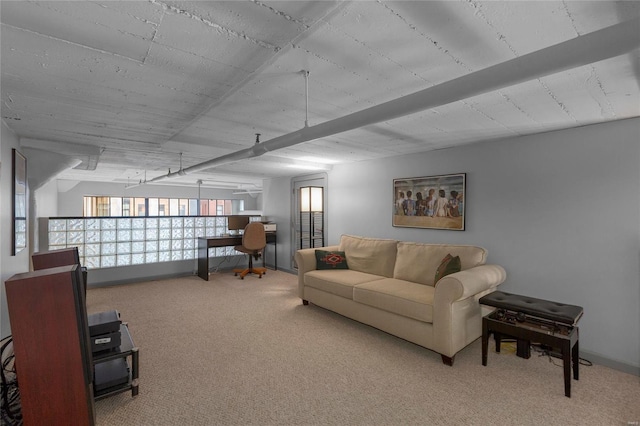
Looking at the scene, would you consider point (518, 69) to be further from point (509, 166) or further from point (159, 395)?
point (159, 395)

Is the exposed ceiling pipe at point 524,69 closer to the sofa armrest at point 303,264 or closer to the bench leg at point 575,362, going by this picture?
the bench leg at point 575,362

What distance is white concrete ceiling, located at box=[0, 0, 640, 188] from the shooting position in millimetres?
1209

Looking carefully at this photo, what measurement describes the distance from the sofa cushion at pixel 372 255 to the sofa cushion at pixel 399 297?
38 centimetres

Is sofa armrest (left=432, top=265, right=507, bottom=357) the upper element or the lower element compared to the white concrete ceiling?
lower

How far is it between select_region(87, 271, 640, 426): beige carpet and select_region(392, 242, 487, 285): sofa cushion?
792 mm

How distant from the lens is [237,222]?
6352 mm

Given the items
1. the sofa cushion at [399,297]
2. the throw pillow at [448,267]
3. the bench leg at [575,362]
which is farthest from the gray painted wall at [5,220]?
the bench leg at [575,362]

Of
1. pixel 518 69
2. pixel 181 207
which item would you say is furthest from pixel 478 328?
pixel 181 207

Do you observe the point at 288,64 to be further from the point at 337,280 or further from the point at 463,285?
the point at 337,280

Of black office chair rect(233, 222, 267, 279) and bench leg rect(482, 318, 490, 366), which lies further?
black office chair rect(233, 222, 267, 279)

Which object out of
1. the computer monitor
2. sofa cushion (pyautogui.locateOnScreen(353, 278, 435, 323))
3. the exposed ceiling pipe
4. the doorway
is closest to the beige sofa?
sofa cushion (pyautogui.locateOnScreen(353, 278, 435, 323))

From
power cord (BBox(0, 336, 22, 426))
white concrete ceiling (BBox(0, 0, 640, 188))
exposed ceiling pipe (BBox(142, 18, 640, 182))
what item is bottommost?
power cord (BBox(0, 336, 22, 426))

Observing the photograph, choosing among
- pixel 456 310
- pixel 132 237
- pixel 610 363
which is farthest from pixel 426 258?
pixel 132 237

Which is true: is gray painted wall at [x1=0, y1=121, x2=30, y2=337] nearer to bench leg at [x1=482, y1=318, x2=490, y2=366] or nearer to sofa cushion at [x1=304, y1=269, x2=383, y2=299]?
sofa cushion at [x1=304, y1=269, x2=383, y2=299]
